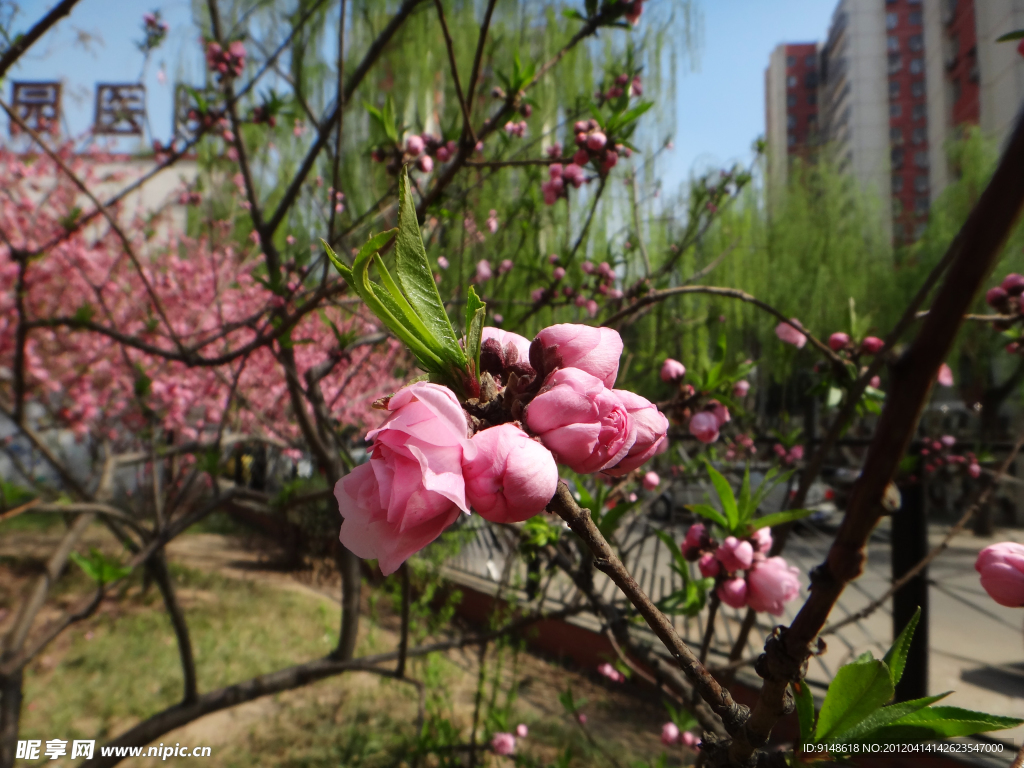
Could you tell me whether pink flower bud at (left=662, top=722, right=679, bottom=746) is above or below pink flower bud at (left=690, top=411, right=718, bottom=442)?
below

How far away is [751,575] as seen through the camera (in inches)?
40.6

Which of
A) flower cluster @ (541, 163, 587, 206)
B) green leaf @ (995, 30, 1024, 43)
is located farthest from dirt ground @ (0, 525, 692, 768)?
green leaf @ (995, 30, 1024, 43)

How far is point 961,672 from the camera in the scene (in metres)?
3.89

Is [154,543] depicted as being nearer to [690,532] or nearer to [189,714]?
[189,714]

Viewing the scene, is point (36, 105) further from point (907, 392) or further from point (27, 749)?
point (907, 392)

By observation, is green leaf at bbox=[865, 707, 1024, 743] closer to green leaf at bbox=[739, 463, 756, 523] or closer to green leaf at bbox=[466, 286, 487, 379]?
green leaf at bbox=[466, 286, 487, 379]

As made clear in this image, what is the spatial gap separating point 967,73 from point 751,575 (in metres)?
16.2

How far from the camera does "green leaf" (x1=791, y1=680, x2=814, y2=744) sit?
0.50m

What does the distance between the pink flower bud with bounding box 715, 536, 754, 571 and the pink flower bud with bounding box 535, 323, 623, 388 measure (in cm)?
65

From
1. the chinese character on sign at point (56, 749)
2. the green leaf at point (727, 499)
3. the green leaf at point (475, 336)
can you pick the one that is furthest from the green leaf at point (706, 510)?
the chinese character on sign at point (56, 749)

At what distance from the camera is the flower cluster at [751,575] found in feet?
3.30

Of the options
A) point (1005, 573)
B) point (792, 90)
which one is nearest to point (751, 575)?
point (1005, 573)

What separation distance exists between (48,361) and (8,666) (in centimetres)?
563

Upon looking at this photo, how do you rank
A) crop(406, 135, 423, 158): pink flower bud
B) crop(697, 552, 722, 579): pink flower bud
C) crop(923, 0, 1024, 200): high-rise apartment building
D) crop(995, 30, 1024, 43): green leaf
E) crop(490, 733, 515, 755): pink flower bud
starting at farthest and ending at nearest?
crop(923, 0, 1024, 200): high-rise apartment building
crop(490, 733, 515, 755): pink flower bud
crop(406, 135, 423, 158): pink flower bud
crop(697, 552, 722, 579): pink flower bud
crop(995, 30, 1024, 43): green leaf
